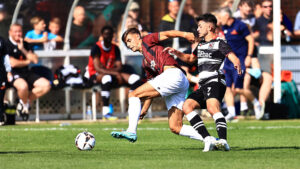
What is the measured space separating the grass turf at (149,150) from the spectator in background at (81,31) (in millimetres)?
4125

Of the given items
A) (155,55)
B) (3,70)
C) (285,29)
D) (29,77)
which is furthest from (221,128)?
(285,29)

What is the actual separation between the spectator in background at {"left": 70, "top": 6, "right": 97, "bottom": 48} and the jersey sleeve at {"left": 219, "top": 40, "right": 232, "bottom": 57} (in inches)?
356

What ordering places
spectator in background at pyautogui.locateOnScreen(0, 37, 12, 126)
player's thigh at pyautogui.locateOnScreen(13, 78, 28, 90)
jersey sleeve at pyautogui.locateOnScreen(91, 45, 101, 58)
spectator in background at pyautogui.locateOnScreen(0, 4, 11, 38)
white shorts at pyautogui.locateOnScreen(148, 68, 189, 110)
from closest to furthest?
1. white shorts at pyautogui.locateOnScreen(148, 68, 189, 110)
2. spectator in background at pyautogui.locateOnScreen(0, 37, 12, 126)
3. player's thigh at pyautogui.locateOnScreen(13, 78, 28, 90)
4. jersey sleeve at pyautogui.locateOnScreen(91, 45, 101, 58)
5. spectator in background at pyautogui.locateOnScreen(0, 4, 11, 38)

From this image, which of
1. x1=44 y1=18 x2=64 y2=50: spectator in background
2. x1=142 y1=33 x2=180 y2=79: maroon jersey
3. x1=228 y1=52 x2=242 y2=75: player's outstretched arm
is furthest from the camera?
x1=44 y1=18 x2=64 y2=50: spectator in background

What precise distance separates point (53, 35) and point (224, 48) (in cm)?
931

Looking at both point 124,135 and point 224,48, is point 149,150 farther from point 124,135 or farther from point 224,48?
point 224,48

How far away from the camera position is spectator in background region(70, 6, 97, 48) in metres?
18.3

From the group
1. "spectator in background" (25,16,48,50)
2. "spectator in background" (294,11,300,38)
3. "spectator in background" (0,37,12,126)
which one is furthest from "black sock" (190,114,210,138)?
"spectator in background" (294,11,300,38)

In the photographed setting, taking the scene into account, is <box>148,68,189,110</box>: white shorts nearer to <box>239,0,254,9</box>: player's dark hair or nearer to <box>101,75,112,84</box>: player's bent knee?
<box>101,75,112,84</box>: player's bent knee

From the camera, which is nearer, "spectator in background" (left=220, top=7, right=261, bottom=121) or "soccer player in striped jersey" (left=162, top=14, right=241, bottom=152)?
"soccer player in striped jersey" (left=162, top=14, right=241, bottom=152)

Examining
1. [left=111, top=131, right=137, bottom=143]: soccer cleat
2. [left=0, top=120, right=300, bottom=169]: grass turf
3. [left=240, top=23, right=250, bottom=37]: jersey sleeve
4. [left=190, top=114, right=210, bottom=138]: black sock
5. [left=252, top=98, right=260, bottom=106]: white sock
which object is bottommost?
[left=0, top=120, right=300, bottom=169]: grass turf

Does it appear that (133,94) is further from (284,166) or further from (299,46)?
(299,46)

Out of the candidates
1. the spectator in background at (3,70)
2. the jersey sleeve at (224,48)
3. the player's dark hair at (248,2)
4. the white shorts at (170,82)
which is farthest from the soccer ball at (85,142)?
the player's dark hair at (248,2)

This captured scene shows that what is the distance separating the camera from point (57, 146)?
1061 centimetres
